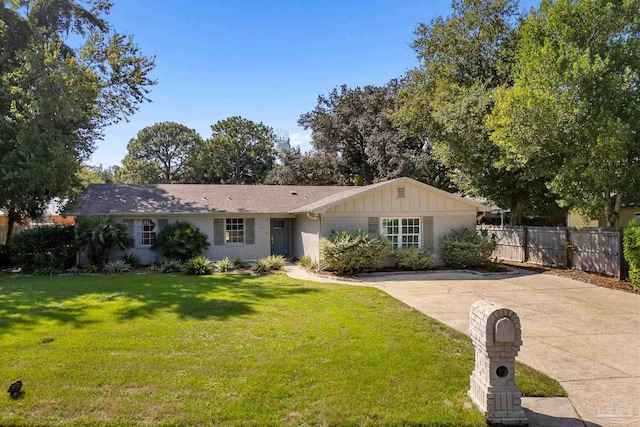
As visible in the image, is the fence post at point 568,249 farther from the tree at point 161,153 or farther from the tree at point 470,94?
the tree at point 161,153

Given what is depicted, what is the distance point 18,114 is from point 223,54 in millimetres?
7543

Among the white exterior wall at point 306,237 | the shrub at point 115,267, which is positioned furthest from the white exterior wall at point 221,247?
the shrub at point 115,267

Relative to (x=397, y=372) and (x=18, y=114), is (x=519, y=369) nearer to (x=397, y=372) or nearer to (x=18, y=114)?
(x=397, y=372)

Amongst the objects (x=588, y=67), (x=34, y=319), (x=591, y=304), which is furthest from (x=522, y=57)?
(x=34, y=319)

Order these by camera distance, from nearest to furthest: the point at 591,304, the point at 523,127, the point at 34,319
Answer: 1. the point at 34,319
2. the point at 591,304
3. the point at 523,127

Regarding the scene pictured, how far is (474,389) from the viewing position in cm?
437

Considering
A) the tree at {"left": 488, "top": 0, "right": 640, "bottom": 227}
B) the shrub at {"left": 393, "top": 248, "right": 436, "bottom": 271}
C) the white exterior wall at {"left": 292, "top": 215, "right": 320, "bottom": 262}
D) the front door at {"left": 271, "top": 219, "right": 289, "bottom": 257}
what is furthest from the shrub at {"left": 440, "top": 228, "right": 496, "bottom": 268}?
the front door at {"left": 271, "top": 219, "right": 289, "bottom": 257}

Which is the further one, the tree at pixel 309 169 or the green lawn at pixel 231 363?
the tree at pixel 309 169

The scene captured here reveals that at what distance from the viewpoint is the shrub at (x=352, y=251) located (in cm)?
1383

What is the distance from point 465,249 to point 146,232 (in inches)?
499

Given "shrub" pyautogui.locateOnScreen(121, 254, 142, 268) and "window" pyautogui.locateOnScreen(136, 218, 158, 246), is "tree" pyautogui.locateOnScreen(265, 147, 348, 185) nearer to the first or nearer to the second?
"window" pyautogui.locateOnScreen(136, 218, 158, 246)

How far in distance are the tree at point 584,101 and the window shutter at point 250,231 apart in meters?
10.4

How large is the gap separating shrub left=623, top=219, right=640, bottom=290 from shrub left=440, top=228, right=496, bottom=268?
4.44 metres

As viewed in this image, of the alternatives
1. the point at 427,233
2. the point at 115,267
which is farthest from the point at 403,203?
the point at 115,267
